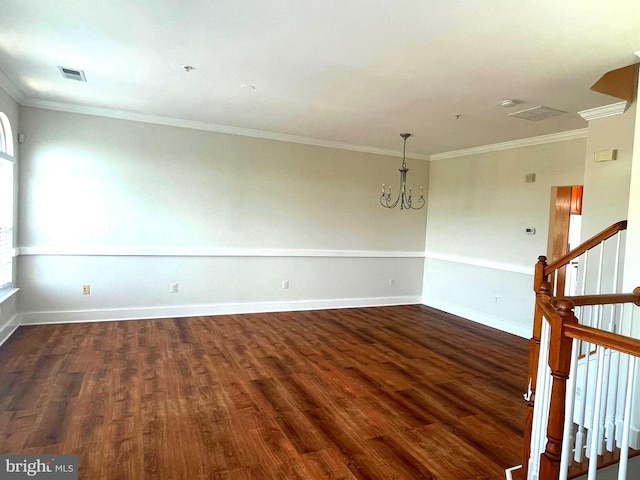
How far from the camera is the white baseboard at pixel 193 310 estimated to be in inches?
185

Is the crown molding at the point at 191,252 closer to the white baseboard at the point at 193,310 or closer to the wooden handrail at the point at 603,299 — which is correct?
the white baseboard at the point at 193,310

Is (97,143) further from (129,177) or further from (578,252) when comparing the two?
A: (578,252)

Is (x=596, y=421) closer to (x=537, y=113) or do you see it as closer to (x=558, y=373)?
(x=558, y=373)

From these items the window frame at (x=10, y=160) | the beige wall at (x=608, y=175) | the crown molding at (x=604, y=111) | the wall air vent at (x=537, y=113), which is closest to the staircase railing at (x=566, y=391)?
the beige wall at (x=608, y=175)

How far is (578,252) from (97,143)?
5136 mm

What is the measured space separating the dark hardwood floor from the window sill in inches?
17.9

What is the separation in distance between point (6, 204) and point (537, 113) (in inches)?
221

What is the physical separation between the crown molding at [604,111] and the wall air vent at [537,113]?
0.20 m

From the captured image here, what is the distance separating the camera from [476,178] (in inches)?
233

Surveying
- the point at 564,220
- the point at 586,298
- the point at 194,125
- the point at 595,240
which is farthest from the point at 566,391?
the point at 194,125

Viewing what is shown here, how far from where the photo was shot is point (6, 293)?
13.5 ft

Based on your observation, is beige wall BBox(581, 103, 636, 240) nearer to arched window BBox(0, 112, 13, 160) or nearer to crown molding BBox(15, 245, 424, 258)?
crown molding BBox(15, 245, 424, 258)

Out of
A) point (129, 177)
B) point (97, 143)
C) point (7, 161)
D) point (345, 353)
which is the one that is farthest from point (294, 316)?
point (7, 161)

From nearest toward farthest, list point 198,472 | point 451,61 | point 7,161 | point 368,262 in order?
point 198,472 → point 451,61 → point 7,161 → point 368,262
